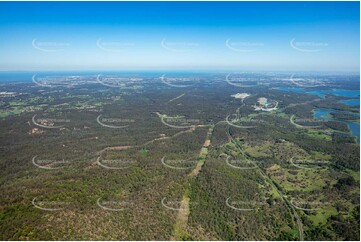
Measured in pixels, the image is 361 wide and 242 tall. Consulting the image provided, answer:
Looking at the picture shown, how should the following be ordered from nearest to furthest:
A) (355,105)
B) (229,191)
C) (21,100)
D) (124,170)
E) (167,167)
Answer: (229,191), (124,170), (167,167), (21,100), (355,105)

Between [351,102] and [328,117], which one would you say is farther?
[351,102]

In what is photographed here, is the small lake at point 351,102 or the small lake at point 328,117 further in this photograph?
the small lake at point 351,102

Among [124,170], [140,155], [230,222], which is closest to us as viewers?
[230,222]

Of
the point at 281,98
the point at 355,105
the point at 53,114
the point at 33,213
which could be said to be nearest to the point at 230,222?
the point at 33,213

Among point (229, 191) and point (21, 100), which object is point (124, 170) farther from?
point (21, 100)

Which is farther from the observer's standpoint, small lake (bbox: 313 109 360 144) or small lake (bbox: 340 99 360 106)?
small lake (bbox: 340 99 360 106)

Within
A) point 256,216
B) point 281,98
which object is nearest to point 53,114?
point 256,216

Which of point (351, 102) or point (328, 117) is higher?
point (328, 117)

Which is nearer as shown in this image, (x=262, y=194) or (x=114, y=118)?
(x=262, y=194)

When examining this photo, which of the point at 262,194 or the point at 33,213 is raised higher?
the point at 33,213
